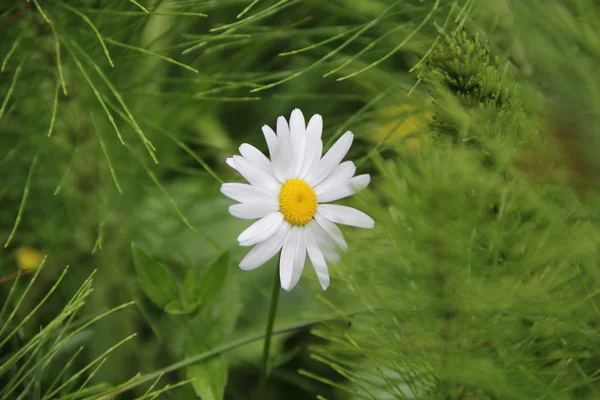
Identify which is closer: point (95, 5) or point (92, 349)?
point (95, 5)

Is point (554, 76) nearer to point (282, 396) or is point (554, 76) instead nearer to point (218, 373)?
point (218, 373)

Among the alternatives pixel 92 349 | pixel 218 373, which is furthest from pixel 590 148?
pixel 92 349

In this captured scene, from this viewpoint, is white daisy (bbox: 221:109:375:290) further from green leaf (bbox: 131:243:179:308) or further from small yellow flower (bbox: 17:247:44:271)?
small yellow flower (bbox: 17:247:44:271)

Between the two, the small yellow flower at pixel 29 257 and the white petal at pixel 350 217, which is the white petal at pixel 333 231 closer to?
the white petal at pixel 350 217

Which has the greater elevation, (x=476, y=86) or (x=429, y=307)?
(x=476, y=86)

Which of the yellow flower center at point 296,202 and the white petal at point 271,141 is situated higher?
the white petal at point 271,141

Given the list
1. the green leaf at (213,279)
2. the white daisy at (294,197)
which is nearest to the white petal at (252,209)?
the white daisy at (294,197)

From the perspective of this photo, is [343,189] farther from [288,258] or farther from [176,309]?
[176,309]

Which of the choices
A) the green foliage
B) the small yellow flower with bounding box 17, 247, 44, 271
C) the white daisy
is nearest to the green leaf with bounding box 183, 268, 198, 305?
the green foliage
